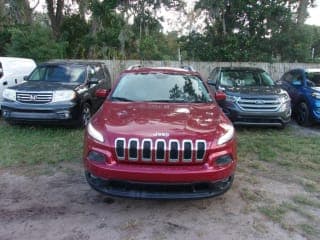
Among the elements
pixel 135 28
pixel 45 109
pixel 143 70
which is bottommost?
pixel 45 109

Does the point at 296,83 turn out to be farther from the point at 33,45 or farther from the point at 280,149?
the point at 33,45

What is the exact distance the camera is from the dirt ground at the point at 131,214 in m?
3.84

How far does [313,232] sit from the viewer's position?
3.93 metres

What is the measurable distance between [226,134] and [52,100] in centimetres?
493

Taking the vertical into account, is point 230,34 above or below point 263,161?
above

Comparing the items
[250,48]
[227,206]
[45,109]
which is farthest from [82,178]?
[250,48]

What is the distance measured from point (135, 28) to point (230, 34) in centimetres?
501

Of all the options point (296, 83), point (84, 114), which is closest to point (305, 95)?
point (296, 83)

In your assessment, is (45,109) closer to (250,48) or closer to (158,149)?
(158,149)

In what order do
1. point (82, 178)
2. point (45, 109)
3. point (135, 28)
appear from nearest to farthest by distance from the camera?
point (82, 178), point (45, 109), point (135, 28)

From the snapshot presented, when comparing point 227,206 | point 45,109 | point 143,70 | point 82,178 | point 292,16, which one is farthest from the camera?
point 292,16

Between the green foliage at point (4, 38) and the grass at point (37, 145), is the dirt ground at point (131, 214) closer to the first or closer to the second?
the grass at point (37, 145)

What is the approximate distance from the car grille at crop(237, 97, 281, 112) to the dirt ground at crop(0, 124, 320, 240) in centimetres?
352

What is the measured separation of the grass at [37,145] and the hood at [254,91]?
3.83 metres
